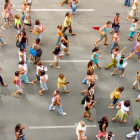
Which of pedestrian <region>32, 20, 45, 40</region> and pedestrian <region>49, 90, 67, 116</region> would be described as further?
pedestrian <region>32, 20, 45, 40</region>

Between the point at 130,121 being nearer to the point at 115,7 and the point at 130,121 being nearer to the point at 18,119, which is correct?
the point at 18,119

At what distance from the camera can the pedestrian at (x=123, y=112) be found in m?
12.4

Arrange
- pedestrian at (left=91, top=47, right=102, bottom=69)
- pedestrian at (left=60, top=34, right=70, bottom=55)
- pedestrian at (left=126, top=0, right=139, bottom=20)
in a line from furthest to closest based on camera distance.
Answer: pedestrian at (left=126, top=0, right=139, bottom=20) < pedestrian at (left=60, top=34, right=70, bottom=55) < pedestrian at (left=91, top=47, right=102, bottom=69)

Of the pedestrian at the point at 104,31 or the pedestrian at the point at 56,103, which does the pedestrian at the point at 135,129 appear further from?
the pedestrian at the point at 104,31

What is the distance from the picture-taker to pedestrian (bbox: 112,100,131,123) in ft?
40.5

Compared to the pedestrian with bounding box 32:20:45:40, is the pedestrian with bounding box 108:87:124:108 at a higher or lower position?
lower

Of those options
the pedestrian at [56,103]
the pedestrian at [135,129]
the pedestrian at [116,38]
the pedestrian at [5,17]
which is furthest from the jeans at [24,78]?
the pedestrian at [135,129]

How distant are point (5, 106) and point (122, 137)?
18.1 feet

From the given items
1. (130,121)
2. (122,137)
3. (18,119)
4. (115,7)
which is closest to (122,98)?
(130,121)

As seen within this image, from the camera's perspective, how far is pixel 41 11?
1988cm

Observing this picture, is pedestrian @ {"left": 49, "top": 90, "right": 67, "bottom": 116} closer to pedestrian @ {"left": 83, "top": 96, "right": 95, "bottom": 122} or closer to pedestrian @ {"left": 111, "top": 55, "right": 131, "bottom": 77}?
pedestrian @ {"left": 83, "top": 96, "right": 95, "bottom": 122}

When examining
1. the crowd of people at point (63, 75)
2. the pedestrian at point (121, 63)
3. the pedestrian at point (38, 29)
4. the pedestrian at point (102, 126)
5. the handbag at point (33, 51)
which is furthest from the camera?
the pedestrian at point (38, 29)

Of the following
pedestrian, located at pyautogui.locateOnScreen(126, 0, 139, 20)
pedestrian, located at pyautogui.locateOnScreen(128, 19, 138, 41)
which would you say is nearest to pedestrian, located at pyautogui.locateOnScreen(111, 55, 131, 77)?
pedestrian, located at pyautogui.locateOnScreen(128, 19, 138, 41)

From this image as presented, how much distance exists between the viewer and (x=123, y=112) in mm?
12727
